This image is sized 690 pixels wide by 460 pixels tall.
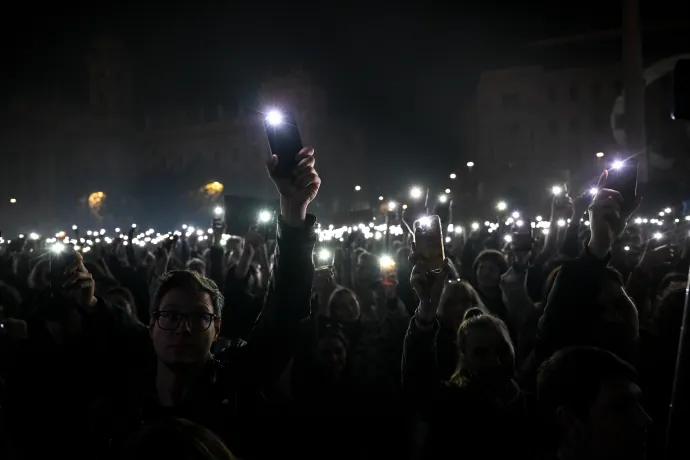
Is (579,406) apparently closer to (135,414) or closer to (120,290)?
(135,414)

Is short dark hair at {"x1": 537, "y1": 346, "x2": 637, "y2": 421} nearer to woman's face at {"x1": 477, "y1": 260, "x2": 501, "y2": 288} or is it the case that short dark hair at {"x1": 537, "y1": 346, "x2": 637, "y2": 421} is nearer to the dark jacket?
the dark jacket

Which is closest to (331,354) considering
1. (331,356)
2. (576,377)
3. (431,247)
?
(331,356)

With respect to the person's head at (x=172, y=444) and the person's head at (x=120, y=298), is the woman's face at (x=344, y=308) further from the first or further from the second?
the person's head at (x=172, y=444)

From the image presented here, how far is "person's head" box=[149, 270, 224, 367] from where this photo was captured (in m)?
2.74

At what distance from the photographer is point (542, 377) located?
2617mm

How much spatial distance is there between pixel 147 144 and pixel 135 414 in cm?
7646

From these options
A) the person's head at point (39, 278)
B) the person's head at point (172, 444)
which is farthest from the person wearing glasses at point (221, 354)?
the person's head at point (39, 278)

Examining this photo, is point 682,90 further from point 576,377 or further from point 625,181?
point 625,181

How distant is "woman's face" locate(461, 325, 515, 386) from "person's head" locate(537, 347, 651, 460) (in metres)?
0.89

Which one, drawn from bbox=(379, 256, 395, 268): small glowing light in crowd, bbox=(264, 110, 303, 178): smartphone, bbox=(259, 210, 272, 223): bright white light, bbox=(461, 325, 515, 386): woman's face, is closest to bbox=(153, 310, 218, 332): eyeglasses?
bbox=(264, 110, 303, 178): smartphone

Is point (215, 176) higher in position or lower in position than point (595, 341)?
higher

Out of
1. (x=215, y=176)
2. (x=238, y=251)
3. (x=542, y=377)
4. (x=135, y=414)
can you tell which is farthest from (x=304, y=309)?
(x=215, y=176)

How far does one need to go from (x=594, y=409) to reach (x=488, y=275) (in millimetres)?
4021

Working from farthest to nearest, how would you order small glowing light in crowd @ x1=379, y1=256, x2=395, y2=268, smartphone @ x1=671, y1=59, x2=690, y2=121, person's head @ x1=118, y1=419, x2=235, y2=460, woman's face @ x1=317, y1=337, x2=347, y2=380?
small glowing light in crowd @ x1=379, y1=256, x2=395, y2=268 → woman's face @ x1=317, y1=337, x2=347, y2=380 → smartphone @ x1=671, y1=59, x2=690, y2=121 → person's head @ x1=118, y1=419, x2=235, y2=460
